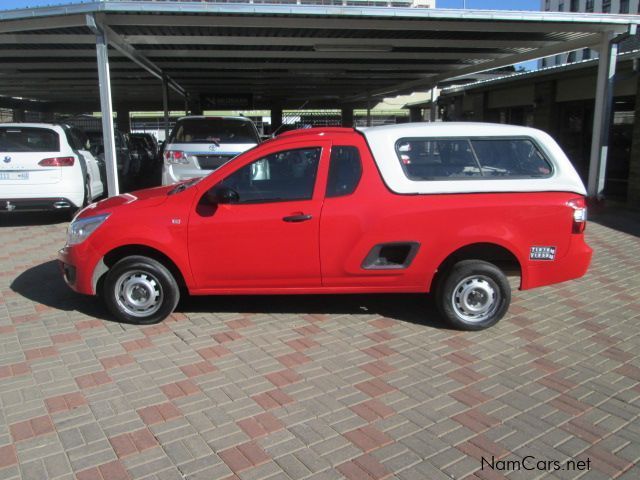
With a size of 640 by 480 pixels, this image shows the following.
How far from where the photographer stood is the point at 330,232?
4.70 m

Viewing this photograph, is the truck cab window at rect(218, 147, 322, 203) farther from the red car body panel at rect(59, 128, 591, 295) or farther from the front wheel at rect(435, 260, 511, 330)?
the front wheel at rect(435, 260, 511, 330)

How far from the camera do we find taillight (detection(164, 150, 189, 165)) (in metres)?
9.42

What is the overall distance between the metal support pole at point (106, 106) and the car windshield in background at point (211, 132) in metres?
1.16

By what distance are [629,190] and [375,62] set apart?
7369 millimetres

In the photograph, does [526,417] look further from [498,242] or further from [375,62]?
[375,62]

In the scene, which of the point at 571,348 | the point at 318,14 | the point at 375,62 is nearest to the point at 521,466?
the point at 571,348

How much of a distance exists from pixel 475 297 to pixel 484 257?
1.31 feet

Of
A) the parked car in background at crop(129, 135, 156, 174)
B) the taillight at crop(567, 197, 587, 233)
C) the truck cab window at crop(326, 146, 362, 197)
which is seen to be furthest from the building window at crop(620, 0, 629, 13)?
the truck cab window at crop(326, 146, 362, 197)

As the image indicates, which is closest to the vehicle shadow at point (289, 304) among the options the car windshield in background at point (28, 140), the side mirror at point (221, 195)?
the side mirror at point (221, 195)

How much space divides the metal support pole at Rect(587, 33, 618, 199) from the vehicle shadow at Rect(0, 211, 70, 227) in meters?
10.5

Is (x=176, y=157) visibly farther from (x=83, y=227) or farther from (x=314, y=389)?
(x=314, y=389)

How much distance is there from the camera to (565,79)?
15336mm

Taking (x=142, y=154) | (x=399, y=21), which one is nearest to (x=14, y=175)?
(x=399, y=21)

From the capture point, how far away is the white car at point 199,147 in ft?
30.9
